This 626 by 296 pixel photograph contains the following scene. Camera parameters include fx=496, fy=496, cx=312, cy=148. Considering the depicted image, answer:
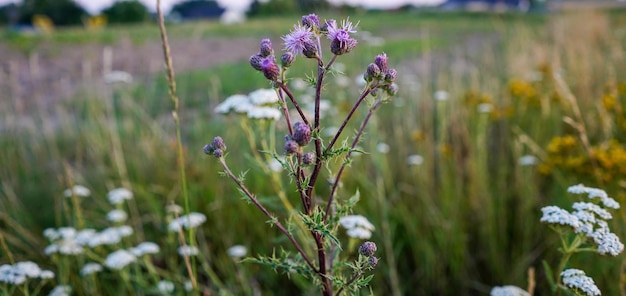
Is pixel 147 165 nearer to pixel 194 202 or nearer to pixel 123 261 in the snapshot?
pixel 194 202

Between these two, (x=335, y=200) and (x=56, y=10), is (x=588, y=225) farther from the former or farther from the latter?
(x=56, y=10)

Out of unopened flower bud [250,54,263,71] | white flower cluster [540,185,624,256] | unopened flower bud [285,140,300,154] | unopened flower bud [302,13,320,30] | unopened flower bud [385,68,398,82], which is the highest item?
unopened flower bud [302,13,320,30]

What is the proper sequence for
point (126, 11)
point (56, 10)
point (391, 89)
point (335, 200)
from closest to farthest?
point (391, 89)
point (335, 200)
point (56, 10)
point (126, 11)

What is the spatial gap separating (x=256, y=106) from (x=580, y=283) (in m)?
1.39

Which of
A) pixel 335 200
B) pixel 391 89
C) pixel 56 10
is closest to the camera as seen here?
pixel 391 89

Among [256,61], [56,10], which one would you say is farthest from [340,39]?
[56,10]

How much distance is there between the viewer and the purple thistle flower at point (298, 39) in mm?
1024

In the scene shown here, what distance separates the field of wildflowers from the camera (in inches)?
47.0

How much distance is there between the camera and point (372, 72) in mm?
1061

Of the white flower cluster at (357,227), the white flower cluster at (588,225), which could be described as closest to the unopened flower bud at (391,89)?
the white flower cluster at (588,225)

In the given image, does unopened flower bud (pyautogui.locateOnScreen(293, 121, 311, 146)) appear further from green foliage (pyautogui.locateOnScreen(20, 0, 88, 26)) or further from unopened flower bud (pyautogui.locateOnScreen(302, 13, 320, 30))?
green foliage (pyautogui.locateOnScreen(20, 0, 88, 26))

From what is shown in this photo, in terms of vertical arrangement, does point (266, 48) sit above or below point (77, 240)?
above

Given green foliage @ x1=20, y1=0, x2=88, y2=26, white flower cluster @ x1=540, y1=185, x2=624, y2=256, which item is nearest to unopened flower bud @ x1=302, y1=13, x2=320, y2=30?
white flower cluster @ x1=540, y1=185, x2=624, y2=256

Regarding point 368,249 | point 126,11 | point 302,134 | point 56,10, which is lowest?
point 368,249
